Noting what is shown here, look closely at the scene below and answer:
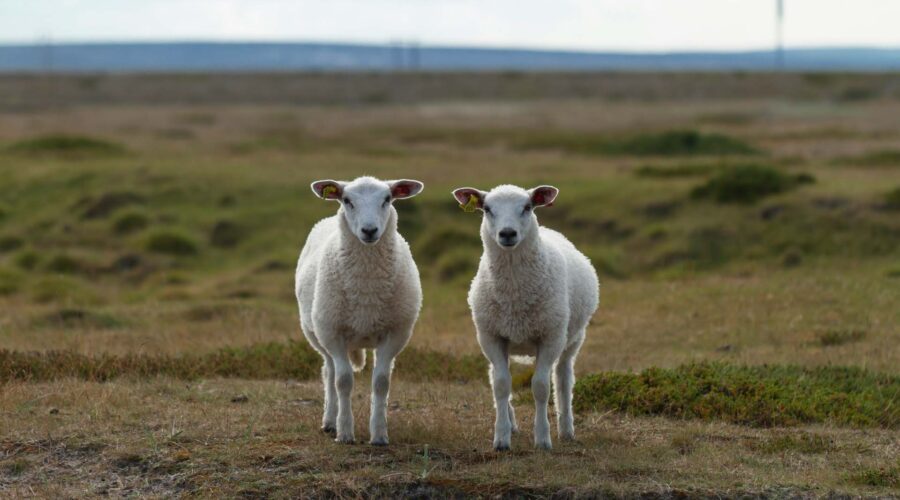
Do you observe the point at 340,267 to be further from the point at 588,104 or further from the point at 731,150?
the point at 588,104

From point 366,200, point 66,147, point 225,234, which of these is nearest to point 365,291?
point 366,200

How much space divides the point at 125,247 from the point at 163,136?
20991mm

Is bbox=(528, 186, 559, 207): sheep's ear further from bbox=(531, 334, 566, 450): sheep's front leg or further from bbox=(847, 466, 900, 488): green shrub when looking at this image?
bbox=(847, 466, 900, 488): green shrub

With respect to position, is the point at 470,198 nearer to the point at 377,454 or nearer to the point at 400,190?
the point at 400,190

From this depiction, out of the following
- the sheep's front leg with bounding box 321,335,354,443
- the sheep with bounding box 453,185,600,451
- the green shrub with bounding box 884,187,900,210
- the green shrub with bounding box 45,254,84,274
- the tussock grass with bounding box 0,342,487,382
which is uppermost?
the sheep with bounding box 453,185,600,451

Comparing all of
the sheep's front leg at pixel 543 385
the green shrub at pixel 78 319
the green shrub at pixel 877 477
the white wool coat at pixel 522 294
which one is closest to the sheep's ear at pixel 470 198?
the white wool coat at pixel 522 294

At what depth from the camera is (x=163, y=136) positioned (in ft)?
144

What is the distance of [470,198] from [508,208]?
35 cm

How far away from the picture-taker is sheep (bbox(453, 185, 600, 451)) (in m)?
8.91

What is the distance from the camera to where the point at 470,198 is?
29.7 ft

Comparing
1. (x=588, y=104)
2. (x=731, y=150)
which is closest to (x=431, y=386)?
(x=731, y=150)

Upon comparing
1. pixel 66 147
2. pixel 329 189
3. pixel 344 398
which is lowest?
pixel 66 147

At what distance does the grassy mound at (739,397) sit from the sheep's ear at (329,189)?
3.25 m

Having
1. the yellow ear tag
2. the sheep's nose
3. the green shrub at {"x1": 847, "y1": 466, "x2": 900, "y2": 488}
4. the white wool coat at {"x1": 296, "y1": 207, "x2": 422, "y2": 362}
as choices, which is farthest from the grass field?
the yellow ear tag
